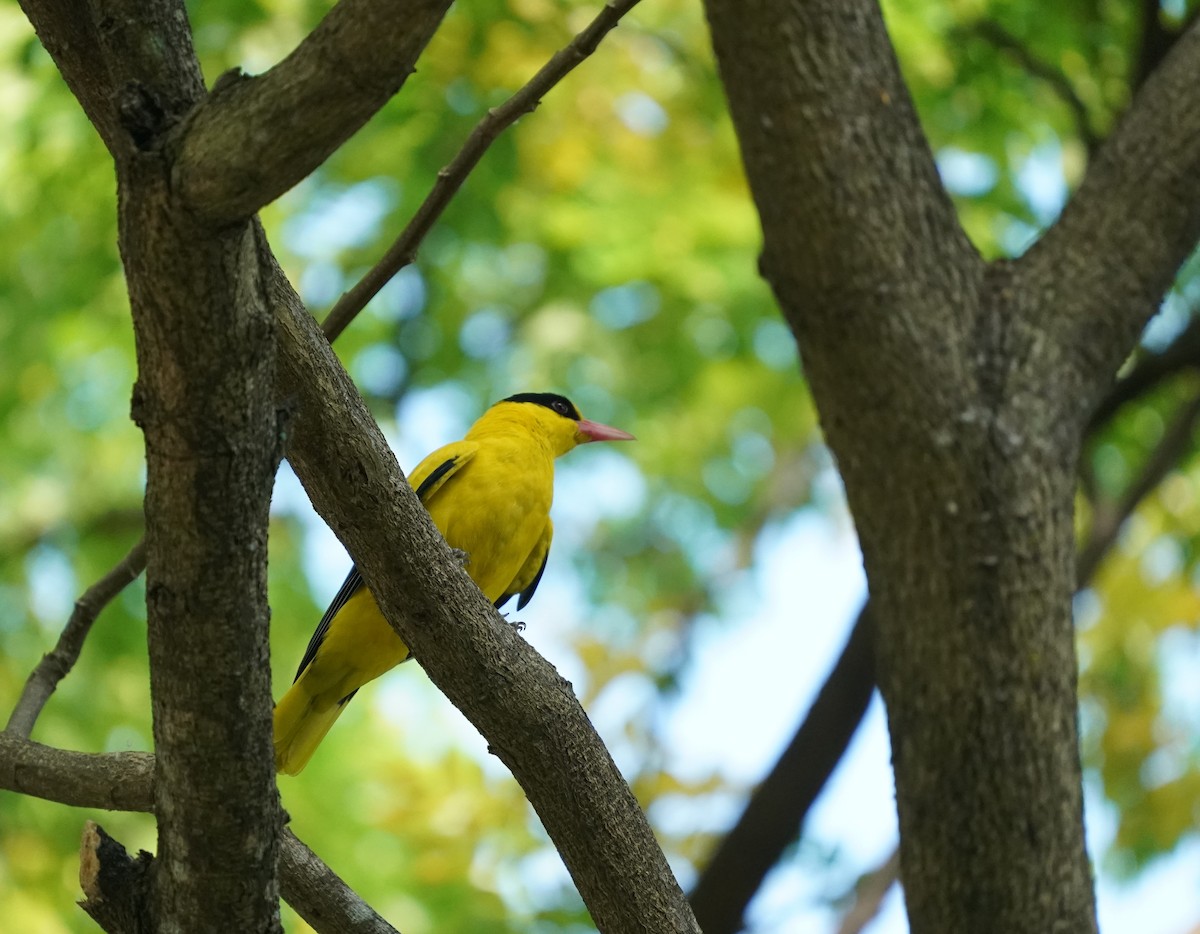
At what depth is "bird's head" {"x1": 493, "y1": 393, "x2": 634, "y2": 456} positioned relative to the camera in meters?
4.95

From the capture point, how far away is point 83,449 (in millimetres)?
6934

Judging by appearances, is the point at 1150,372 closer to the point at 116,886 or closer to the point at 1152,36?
the point at 1152,36

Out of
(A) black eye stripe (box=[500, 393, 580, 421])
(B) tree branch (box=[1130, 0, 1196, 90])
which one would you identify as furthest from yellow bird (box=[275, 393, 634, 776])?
(B) tree branch (box=[1130, 0, 1196, 90])

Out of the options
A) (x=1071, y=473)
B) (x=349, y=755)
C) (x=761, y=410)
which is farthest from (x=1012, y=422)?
(x=349, y=755)

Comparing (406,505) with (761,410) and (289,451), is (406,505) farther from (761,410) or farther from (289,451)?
(761,410)

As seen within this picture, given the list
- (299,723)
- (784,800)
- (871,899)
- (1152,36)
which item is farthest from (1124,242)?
(299,723)

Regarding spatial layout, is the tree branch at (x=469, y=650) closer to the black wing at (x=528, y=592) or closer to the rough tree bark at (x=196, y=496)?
the rough tree bark at (x=196, y=496)

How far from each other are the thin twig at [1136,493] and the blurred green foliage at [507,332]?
0.67ft

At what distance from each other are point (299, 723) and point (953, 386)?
6.97 feet

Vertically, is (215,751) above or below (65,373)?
below

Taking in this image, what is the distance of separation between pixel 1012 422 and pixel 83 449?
196 inches

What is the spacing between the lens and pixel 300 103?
1565 millimetres

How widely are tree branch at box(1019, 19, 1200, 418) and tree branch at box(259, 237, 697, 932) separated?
2.01 metres

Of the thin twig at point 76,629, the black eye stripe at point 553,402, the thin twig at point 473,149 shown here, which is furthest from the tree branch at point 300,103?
the black eye stripe at point 553,402
